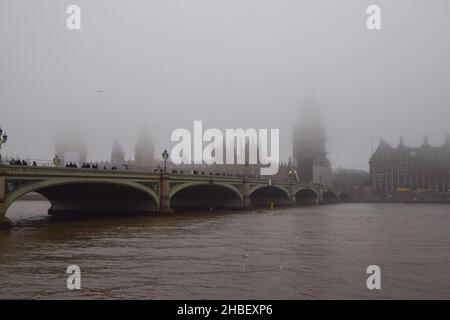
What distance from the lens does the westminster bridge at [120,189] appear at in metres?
37.3

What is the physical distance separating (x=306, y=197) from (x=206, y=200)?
6153cm

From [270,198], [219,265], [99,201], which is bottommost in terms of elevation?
[270,198]

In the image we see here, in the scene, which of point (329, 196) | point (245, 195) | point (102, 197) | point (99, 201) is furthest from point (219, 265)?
point (329, 196)

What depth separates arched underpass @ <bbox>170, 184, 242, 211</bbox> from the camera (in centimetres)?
7800

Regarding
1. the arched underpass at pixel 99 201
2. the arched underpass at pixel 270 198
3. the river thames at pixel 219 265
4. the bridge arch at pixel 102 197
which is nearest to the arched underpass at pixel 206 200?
the arched underpass at pixel 99 201

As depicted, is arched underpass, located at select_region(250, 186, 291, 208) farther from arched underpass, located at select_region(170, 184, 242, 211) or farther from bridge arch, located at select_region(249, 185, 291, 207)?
arched underpass, located at select_region(170, 184, 242, 211)

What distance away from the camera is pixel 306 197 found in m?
138

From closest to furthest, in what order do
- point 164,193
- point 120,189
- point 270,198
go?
point 120,189
point 164,193
point 270,198

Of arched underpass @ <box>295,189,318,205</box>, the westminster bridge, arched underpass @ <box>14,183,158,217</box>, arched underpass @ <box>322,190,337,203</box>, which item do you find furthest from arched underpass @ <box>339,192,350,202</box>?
arched underpass @ <box>14,183,158,217</box>

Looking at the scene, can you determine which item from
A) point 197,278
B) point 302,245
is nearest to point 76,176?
point 302,245

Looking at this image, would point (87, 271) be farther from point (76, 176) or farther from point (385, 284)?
point (76, 176)

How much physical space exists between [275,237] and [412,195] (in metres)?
155

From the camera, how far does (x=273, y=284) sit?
1773 cm

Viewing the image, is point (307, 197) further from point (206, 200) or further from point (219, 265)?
point (219, 265)
